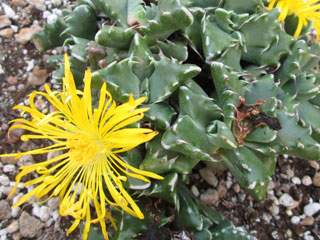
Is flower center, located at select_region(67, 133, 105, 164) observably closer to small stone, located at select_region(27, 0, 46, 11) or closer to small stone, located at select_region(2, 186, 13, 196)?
small stone, located at select_region(2, 186, 13, 196)

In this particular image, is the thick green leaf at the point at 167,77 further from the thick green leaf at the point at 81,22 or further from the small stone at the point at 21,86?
the small stone at the point at 21,86

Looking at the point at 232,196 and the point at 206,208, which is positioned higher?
the point at 206,208

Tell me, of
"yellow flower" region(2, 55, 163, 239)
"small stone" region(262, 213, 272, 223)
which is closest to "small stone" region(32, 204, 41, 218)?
"yellow flower" region(2, 55, 163, 239)

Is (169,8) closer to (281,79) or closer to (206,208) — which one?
(281,79)

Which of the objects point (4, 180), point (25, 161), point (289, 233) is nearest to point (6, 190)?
point (4, 180)

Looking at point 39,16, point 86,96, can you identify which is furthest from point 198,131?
point 39,16
